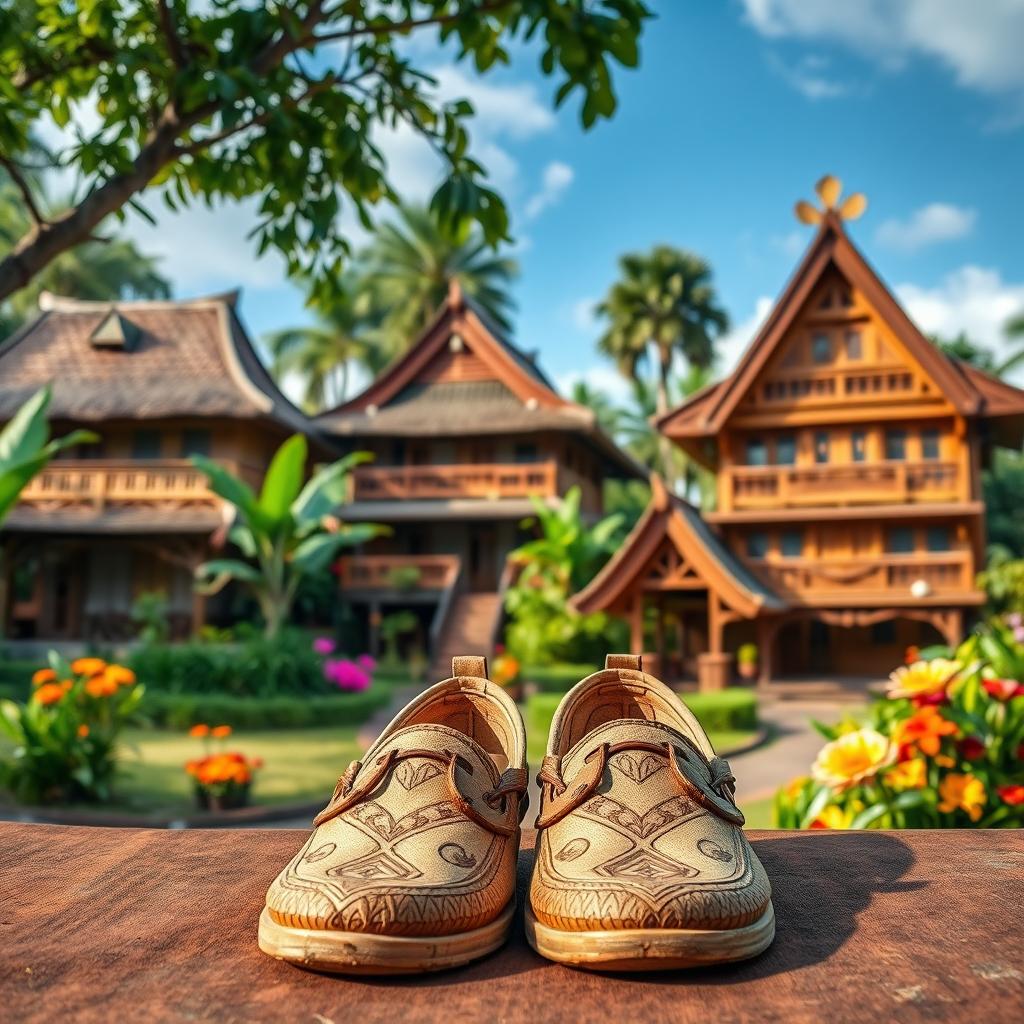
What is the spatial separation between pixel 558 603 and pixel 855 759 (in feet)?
51.4

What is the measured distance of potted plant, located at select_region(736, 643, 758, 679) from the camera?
18672 mm

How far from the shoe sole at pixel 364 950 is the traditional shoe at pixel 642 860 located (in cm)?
15

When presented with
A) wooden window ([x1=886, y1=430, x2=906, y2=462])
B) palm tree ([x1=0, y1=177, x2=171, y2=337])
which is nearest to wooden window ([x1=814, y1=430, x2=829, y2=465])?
wooden window ([x1=886, y1=430, x2=906, y2=462])

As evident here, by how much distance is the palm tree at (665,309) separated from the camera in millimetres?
39375

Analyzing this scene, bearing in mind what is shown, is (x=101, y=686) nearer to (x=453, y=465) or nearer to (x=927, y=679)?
(x=927, y=679)

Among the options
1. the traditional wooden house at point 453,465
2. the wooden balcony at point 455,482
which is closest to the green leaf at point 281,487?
the traditional wooden house at point 453,465

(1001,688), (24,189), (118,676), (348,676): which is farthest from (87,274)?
(1001,688)

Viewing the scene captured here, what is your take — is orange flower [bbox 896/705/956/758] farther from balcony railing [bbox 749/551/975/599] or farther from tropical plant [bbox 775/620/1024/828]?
balcony railing [bbox 749/551/975/599]

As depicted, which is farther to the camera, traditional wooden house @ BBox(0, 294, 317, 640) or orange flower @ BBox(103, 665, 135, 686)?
traditional wooden house @ BBox(0, 294, 317, 640)

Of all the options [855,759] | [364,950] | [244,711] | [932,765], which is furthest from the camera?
[244,711]

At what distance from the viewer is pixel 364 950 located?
4.20ft

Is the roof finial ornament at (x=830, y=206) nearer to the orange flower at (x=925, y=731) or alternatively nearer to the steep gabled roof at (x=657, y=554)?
the steep gabled roof at (x=657, y=554)

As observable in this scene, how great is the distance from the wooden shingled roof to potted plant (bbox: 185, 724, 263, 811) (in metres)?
13.1

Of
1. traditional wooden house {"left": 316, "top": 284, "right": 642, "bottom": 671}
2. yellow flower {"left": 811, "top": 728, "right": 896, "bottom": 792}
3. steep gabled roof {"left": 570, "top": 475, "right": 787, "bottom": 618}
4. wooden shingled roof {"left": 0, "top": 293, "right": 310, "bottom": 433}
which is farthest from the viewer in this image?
traditional wooden house {"left": 316, "top": 284, "right": 642, "bottom": 671}
